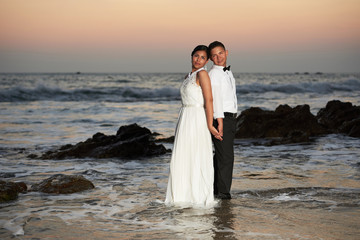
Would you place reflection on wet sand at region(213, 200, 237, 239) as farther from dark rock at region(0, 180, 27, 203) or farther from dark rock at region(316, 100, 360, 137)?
dark rock at region(316, 100, 360, 137)

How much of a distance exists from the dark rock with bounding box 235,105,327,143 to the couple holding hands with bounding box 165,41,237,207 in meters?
7.58

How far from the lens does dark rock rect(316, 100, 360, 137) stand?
13.6 metres

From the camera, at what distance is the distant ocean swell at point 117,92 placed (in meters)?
31.8

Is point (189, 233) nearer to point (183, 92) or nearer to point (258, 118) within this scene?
point (183, 92)

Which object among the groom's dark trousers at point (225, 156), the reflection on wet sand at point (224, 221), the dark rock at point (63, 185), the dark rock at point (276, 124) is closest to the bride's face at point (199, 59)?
the groom's dark trousers at point (225, 156)

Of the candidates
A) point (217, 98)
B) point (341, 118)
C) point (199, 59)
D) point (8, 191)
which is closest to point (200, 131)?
point (217, 98)

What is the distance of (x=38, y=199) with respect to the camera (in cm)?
600

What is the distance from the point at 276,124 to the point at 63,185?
8467mm

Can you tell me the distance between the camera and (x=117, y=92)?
38625mm

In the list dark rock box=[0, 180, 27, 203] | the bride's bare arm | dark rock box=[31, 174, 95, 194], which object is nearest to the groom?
the bride's bare arm

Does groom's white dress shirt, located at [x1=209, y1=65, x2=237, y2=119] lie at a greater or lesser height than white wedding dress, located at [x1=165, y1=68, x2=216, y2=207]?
greater

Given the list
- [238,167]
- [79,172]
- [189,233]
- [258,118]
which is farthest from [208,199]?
[258,118]

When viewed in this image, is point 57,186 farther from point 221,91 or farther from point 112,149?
point 112,149

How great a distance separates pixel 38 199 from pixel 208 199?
2419mm
